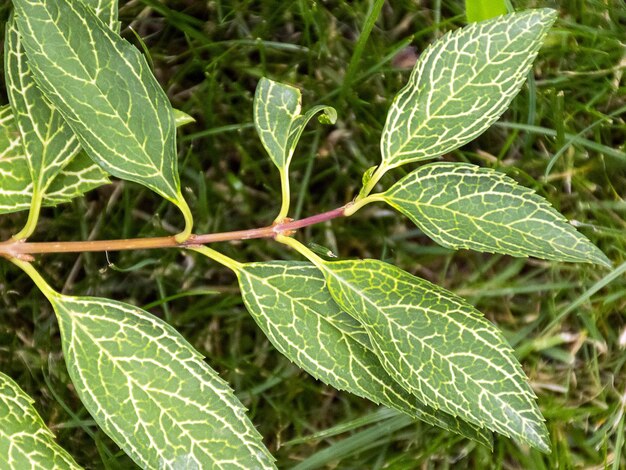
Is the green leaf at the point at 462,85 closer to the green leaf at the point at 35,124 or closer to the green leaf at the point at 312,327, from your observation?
the green leaf at the point at 312,327

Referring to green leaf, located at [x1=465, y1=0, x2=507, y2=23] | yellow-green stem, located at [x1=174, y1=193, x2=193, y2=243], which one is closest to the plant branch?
yellow-green stem, located at [x1=174, y1=193, x2=193, y2=243]

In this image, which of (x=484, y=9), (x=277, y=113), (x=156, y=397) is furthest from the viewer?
(x=484, y=9)

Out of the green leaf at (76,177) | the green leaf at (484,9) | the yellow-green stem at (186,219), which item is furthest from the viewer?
the green leaf at (484,9)

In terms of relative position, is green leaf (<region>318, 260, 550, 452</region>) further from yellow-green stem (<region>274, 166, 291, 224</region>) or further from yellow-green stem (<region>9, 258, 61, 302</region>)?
yellow-green stem (<region>9, 258, 61, 302</region>)

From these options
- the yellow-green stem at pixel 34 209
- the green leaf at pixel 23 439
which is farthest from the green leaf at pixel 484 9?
the green leaf at pixel 23 439

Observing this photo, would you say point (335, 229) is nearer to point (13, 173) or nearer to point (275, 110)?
point (275, 110)

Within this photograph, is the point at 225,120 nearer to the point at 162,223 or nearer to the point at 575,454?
the point at 162,223

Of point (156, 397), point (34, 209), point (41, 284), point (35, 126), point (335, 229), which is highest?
point (35, 126)

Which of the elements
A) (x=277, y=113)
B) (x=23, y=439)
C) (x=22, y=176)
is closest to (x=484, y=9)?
(x=277, y=113)
